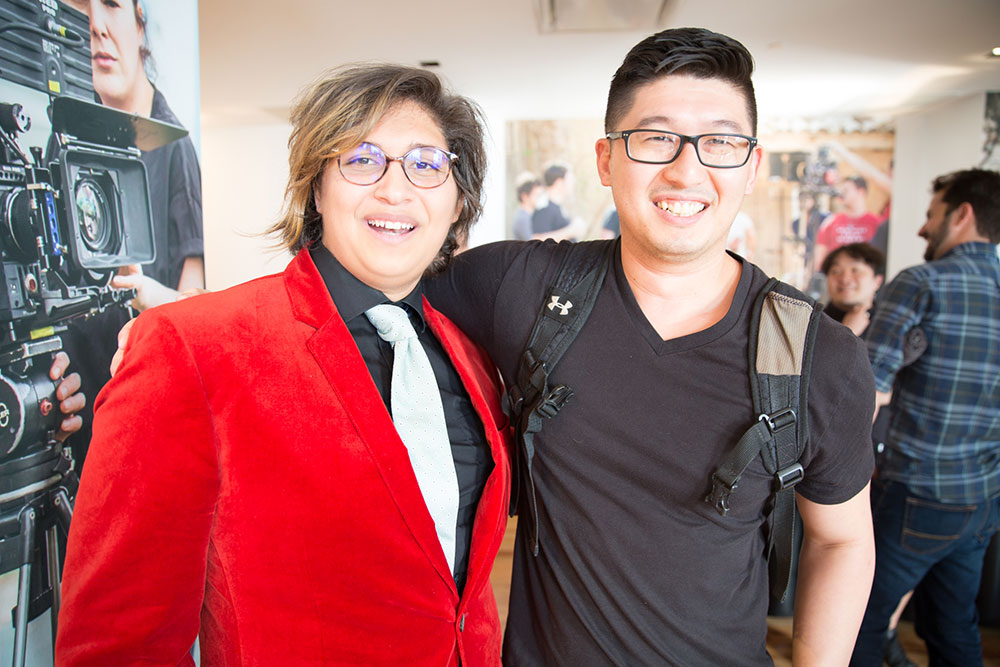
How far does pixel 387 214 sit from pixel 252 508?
1.87 ft

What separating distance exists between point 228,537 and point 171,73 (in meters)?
1.16

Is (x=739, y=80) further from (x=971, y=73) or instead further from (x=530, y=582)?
(x=971, y=73)

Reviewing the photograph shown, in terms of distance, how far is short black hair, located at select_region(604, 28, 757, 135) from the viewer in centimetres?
127

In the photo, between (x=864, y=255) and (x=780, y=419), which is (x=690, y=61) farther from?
(x=864, y=255)

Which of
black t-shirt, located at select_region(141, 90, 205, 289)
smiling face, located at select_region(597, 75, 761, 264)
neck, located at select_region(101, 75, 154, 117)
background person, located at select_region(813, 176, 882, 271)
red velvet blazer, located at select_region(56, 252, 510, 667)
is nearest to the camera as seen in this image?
red velvet blazer, located at select_region(56, 252, 510, 667)

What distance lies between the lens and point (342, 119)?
1.19 m

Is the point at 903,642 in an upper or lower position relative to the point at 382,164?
lower

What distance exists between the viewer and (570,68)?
16.9 feet

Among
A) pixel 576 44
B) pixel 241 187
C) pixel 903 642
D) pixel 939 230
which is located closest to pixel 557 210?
pixel 576 44

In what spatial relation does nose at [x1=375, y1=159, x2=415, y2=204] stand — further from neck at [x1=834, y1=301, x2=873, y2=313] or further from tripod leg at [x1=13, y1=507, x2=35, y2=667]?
neck at [x1=834, y1=301, x2=873, y2=313]

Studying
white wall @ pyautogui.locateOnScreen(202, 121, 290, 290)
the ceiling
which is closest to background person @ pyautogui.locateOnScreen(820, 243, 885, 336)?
the ceiling

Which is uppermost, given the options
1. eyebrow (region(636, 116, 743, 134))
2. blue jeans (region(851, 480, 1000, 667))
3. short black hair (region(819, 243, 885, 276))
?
eyebrow (region(636, 116, 743, 134))

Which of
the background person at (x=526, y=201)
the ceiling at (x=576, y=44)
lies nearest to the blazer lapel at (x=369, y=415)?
the ceiling at (x=576, y=44)

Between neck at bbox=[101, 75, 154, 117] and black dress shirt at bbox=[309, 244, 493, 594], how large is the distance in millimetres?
543
